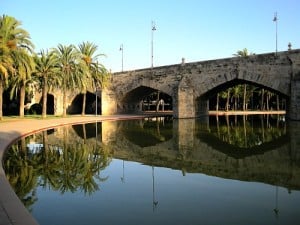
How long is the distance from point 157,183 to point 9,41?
66.8ft

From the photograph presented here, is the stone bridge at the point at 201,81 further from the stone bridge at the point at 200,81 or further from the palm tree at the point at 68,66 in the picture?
the palm tree at the point at 68,66

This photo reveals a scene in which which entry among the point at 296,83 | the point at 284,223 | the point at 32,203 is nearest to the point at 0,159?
the point at 32,203

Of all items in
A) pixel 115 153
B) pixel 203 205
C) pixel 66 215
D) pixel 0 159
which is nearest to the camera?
pixel 66 215

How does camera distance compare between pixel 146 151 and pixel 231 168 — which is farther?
pixel 146 151

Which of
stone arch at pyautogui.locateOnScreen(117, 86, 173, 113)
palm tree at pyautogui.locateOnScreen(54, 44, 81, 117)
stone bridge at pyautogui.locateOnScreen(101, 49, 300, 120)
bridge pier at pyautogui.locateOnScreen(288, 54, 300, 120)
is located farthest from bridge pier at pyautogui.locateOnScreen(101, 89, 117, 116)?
bridge pier at pyautogui.locateOnScreen(288, 54, 300, 120)

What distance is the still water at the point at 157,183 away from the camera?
5.55 m

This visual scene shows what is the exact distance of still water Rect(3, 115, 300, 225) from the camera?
219 inches

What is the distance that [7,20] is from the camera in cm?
2516

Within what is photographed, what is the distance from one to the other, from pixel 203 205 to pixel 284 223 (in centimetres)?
140

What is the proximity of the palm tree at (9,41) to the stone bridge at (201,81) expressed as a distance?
12.7 metres

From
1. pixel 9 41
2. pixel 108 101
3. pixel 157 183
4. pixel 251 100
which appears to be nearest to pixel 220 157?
pixel 157 183

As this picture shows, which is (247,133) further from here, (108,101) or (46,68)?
(108,101)

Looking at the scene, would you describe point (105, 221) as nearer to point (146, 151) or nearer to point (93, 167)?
point (93, 167)

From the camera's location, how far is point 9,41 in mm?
24375
